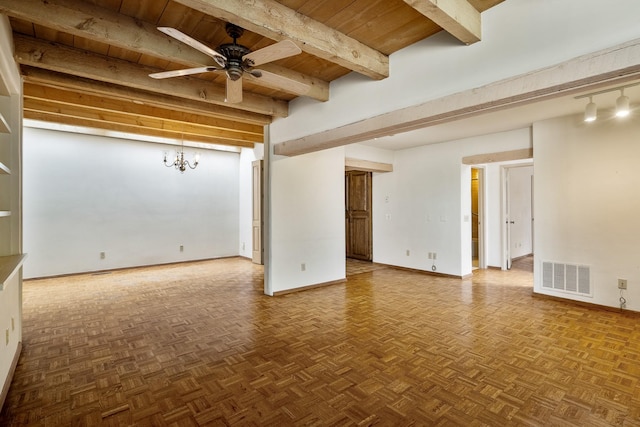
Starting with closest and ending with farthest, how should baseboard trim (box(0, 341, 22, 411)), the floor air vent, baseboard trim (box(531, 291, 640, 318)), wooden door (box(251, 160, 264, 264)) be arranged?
baseboard trim (box(0, 341, 22, 411)) → baseboard trim (box(531, 291, 640, 318)) → the floor air vent → wooden door (box(251, 160, 264, 264))

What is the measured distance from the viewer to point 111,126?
17.6 ft

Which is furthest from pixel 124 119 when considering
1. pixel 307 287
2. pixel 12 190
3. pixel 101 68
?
pixel 307 287

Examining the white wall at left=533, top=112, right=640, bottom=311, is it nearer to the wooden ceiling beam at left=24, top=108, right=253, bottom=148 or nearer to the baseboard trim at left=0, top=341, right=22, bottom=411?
the baseboard trim at left=0, top=341, right=22, bottom=411

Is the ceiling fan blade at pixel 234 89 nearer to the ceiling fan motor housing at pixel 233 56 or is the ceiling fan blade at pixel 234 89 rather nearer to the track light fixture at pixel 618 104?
the ceiling fan motor housing at pixel 233 56

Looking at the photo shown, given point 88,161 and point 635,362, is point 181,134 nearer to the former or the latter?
point 88,161

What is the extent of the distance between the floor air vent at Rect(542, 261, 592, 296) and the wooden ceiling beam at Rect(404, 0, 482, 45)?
335 centimetres

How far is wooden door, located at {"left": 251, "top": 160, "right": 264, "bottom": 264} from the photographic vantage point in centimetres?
666

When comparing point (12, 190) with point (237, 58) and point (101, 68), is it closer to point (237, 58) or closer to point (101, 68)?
point (101, 68)

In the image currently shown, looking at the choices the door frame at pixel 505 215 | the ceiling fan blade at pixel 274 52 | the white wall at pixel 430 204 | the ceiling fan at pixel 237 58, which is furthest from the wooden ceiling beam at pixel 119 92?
the door frame at pixel 505 215

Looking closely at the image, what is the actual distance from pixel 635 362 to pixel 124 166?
24.8 feet

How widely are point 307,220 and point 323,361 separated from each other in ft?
8.20

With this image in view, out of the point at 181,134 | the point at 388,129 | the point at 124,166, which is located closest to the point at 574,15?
the point at 388,129

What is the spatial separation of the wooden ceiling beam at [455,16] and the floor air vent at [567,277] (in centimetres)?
335

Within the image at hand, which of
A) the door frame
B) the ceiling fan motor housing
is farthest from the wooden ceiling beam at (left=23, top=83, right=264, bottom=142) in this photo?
the door frame
